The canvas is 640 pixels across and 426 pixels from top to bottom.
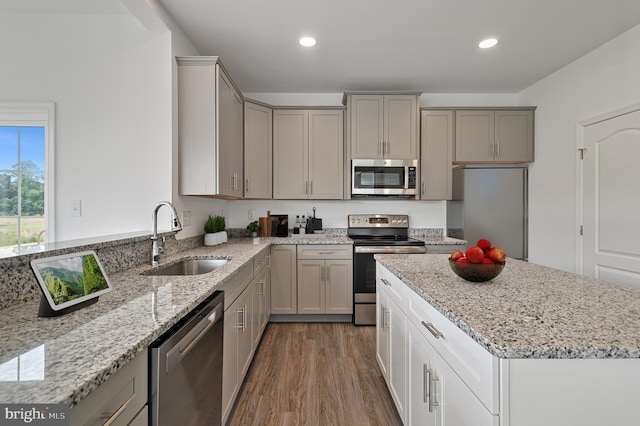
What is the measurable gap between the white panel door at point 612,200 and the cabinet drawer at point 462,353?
242 centimetres

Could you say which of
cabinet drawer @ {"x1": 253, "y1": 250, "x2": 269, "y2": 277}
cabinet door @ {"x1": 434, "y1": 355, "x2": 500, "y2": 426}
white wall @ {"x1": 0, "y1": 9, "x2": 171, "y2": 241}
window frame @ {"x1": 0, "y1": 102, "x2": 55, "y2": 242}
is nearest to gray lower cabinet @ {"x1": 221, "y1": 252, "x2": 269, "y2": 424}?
cabinet drawer @ {"x1": 253, "y1": 250, "x2": 269, "y2": 277}

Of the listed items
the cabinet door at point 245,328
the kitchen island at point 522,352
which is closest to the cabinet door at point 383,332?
the kitchen island at point 522,352

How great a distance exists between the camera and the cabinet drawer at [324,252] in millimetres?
3264

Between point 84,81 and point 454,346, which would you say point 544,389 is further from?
point 84,81

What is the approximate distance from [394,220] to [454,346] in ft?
9.36

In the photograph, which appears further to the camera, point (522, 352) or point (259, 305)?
point (259, 305)

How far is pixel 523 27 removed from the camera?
7.95 feet

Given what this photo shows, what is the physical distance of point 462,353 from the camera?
0.93 metres

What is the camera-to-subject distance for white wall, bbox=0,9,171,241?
2.26m

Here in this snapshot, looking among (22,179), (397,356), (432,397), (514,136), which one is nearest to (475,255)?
(432,397)

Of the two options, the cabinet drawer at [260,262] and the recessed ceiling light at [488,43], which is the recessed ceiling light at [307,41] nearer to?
the recessed ceiling light at [488,43]

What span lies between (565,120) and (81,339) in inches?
164

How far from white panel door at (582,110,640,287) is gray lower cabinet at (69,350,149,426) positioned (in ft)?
11.3

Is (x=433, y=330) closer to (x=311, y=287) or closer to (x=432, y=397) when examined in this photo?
(x=432, y=397)
